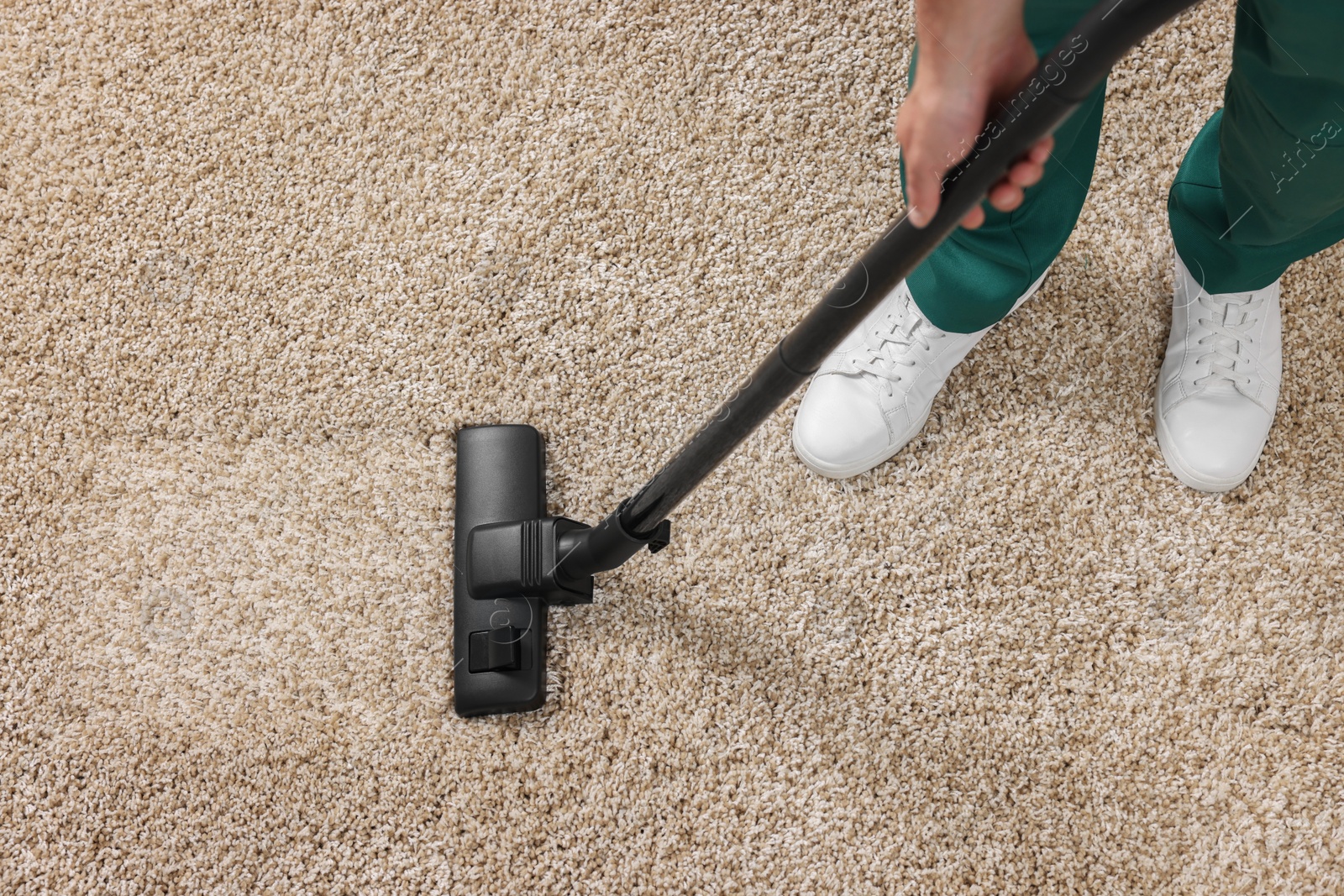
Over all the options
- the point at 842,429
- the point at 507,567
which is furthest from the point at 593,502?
the point at 842,429

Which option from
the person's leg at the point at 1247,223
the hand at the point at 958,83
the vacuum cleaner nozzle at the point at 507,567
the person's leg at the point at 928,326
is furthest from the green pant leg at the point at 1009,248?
the vacuum cleaner nozzle at the point at 507,567

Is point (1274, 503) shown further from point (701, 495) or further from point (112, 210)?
point (112, 210)

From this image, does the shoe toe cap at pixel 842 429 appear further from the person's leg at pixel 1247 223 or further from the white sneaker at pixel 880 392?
the person's leg at pixel 1247 223

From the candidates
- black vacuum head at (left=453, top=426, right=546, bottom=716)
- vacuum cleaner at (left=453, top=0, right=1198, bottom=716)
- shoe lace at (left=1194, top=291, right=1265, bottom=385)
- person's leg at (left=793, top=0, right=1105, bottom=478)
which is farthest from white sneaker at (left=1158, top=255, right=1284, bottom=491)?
black vacuum head at (left=453, top=426, right=546, bottom=716)

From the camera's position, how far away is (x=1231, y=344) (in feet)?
2.89

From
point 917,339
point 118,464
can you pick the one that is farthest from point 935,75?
point 118,464

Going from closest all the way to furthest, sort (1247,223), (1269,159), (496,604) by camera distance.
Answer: (1269,159), (1247,223), (496,604)

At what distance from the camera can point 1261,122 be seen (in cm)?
60

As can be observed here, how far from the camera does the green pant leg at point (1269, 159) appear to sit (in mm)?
517

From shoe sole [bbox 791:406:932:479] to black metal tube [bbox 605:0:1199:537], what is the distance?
305 millimetres

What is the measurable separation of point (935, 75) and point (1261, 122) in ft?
1.07

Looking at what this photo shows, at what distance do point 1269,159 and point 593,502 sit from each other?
2.12 feet

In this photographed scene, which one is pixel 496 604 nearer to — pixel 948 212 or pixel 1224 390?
pixel 948 212

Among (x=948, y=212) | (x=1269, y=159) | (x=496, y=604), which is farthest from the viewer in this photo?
(x=496, y=604)
